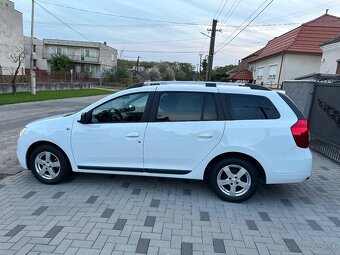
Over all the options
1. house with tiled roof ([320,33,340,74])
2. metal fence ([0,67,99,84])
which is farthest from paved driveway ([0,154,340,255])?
metal fence ([0,67,99,84])

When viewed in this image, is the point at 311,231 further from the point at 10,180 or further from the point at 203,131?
the point at 10,180

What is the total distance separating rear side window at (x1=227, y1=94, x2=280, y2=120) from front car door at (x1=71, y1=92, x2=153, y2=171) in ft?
4.02

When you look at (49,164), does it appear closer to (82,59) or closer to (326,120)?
(326,120)

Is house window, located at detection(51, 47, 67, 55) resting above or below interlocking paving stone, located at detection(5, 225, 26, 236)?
above

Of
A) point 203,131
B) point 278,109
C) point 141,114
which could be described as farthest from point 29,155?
point 278,109

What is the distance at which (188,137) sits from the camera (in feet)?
12.4

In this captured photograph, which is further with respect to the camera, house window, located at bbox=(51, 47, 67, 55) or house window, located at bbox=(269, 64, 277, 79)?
house window, located at bbox=(51, 47, 67, 55)

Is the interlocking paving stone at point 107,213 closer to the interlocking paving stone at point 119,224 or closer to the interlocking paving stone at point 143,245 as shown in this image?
the interlocking paving stone at point 119,224

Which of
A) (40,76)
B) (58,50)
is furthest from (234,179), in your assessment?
(58,50)

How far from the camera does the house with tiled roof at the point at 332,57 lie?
13.4m

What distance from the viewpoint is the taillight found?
3609 mm

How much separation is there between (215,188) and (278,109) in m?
1.43

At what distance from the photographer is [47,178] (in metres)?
4.30

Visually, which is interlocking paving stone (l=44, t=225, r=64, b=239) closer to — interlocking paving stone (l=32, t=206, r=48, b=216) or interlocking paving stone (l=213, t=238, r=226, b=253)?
interlocking paving stone (l=32, t=206, r=48, b=216)
